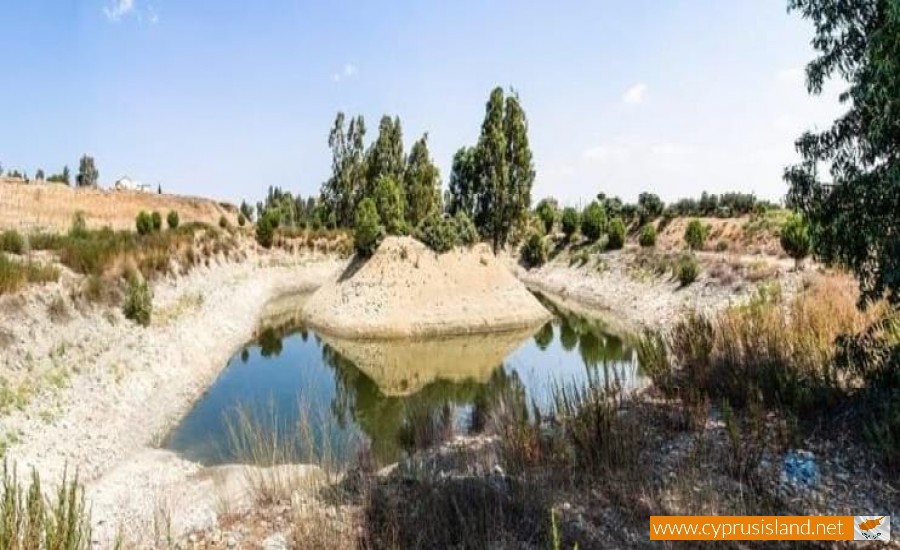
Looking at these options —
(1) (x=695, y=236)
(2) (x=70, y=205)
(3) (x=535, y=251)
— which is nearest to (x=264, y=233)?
(2) (x=70, y=205)

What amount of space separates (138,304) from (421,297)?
12.0 metres

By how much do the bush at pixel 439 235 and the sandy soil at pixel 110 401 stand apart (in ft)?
39.5

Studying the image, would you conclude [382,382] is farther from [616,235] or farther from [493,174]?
[616,235]

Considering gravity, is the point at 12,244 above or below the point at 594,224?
below

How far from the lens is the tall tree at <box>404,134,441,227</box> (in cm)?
3722

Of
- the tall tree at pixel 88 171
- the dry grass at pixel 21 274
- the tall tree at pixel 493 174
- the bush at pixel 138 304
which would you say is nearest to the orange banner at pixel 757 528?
the dry grass at pixel 21 274

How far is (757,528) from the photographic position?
4.30 meters

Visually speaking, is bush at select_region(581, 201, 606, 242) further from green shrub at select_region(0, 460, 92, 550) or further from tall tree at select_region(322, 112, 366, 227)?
green shrub at select_region(0, 460, 92, 550)

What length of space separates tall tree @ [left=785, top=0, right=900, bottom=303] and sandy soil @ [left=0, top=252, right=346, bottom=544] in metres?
7.27

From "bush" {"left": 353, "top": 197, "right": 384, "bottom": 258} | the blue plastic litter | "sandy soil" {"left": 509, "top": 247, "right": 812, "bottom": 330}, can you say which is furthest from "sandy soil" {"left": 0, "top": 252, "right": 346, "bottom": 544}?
"sandy soil" {"left": 509, "top": 247, "right": 812, "bottom": 330}

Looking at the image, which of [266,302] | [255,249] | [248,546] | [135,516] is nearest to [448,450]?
[248,546]

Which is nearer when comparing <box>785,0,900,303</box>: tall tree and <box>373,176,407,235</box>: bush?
<box>785,0,900,303</box>: tall tree

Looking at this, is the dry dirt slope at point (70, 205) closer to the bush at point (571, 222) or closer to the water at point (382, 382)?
the water at point (382, 382)

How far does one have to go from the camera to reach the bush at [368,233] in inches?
1071
